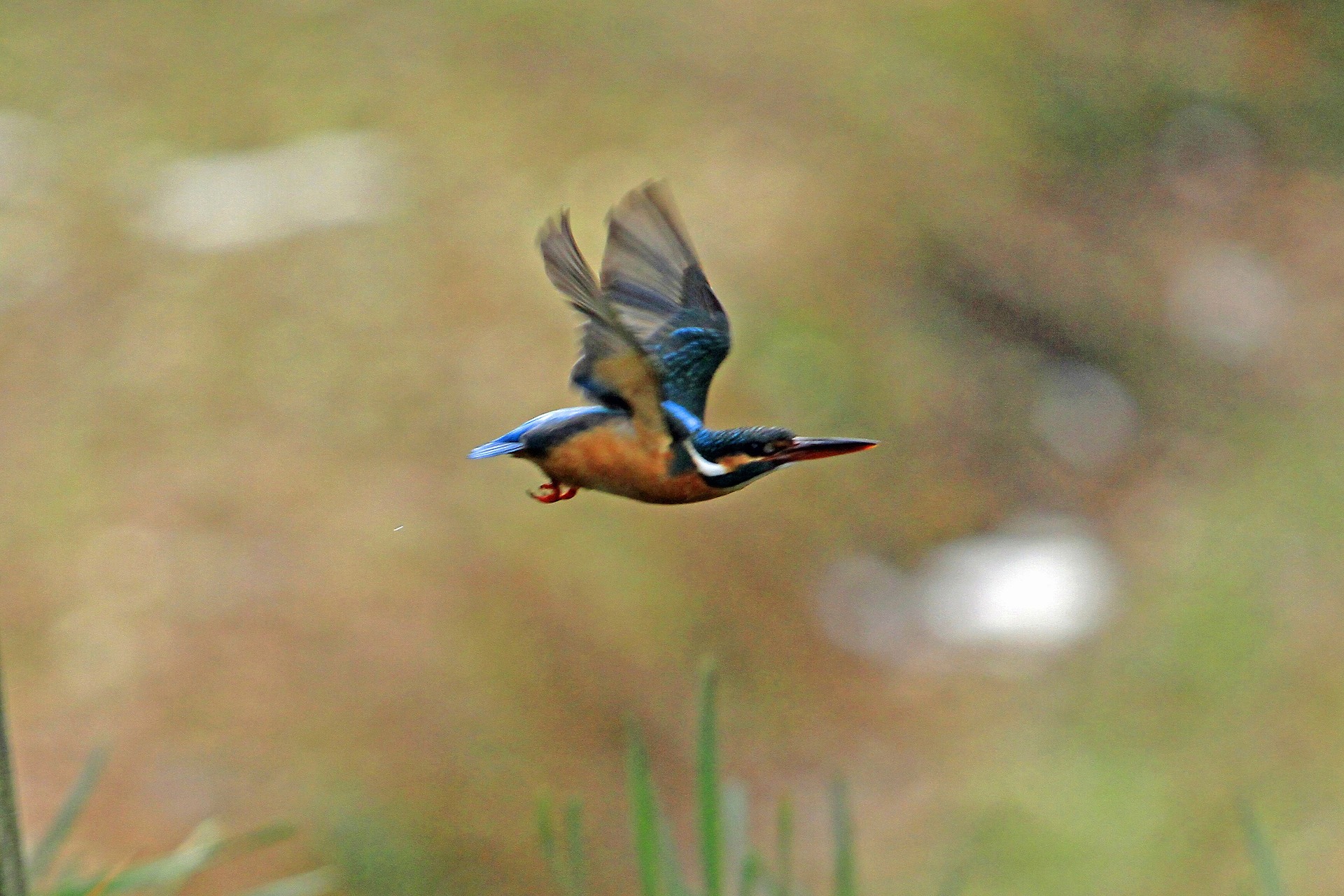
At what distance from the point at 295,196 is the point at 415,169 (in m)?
0.52

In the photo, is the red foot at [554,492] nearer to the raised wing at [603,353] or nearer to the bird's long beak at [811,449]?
the raised wing at [603,353]

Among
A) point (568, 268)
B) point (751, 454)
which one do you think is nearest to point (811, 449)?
point (751, 454)

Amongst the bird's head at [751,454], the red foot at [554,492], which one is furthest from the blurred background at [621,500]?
the bird's head at [751,454]

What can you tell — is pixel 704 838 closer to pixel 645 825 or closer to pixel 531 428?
pixel 645 825

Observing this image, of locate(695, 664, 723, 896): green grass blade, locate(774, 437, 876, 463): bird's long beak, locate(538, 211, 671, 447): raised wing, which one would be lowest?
locate(695, 664, 723, 896): green grass blade

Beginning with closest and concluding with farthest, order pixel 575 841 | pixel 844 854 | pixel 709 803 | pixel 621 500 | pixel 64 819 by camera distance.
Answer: pixel 575 841, pixel 709 803, pixel 844 854, pixel 64 819, pixel 621 500

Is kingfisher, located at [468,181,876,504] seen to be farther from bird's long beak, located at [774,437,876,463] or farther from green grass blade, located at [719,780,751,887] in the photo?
green grass blade, located at [719,780,751,887]

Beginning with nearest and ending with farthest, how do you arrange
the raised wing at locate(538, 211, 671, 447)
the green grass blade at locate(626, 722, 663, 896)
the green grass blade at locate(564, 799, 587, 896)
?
the raised wing at locate(538, 211, 671, 447) < the green grass blade at locate(564, 799, 587, 896) < the green grass blade at locate(626, 722, 663, 896)

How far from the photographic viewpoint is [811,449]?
4.33ft

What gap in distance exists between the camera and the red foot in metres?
1.47

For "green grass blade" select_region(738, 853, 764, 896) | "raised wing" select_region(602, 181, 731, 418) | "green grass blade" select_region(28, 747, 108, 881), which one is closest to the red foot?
"raised wing" select_region(602, 181, 731, 418)

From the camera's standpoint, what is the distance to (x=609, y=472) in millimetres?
1360

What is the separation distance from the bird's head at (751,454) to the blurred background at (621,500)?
307cm

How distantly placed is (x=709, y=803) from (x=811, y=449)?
53 centimetres
